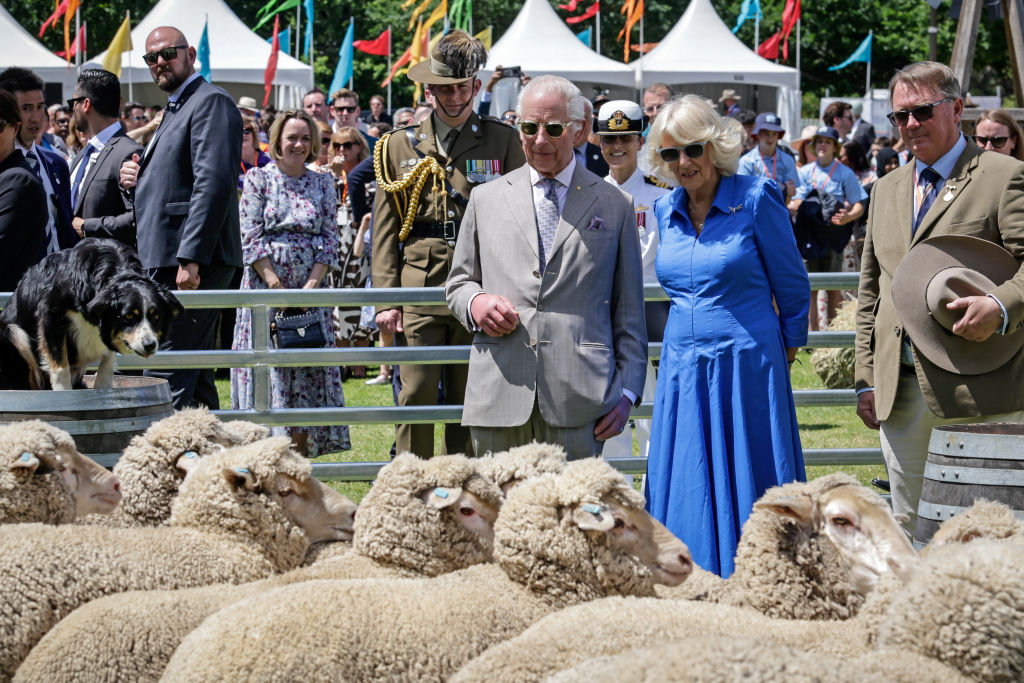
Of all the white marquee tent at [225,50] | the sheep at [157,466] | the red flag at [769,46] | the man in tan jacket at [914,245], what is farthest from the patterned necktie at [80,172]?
the red flag at [769,46]

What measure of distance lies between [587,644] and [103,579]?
1.35 m

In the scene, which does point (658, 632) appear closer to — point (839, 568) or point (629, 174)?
point (839, 568)

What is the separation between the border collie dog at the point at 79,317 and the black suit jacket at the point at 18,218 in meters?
0.67

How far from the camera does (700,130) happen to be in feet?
12.6

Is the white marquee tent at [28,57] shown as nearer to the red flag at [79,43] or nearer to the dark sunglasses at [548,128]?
the red flag at [79,43]

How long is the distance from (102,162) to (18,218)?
132 centimetres

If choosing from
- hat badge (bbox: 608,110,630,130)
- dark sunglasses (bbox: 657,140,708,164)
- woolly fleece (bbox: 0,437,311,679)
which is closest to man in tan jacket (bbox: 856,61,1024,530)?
dark sunglasses (bbox: 657,140,708,164)

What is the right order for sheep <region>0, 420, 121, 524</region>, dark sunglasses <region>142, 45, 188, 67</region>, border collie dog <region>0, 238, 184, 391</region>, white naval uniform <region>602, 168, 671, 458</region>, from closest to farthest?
1. sheep <region>0, 420, 121, 524</region>
2. border collie dog <region>0, 238, 184, 391</region>
3. dark sunglasses <region>142, 45, 188, 67</region>
4. white naval uniform <region>602, 168, 671, 458</region>

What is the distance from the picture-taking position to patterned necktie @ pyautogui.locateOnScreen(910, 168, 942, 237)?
3980mm

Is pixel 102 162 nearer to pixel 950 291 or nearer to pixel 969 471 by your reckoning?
pixel 950 291

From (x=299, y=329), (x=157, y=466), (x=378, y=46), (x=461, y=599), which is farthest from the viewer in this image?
(x=378, y=46)

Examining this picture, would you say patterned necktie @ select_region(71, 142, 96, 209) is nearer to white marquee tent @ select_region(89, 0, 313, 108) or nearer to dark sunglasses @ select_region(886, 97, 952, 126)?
dark sunglasses @ select_region(886, 97, 952, 126)

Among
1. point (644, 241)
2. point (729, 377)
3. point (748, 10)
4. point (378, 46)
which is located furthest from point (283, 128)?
point (748, 10)

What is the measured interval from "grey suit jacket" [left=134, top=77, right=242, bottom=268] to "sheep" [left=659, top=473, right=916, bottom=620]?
3.58m
